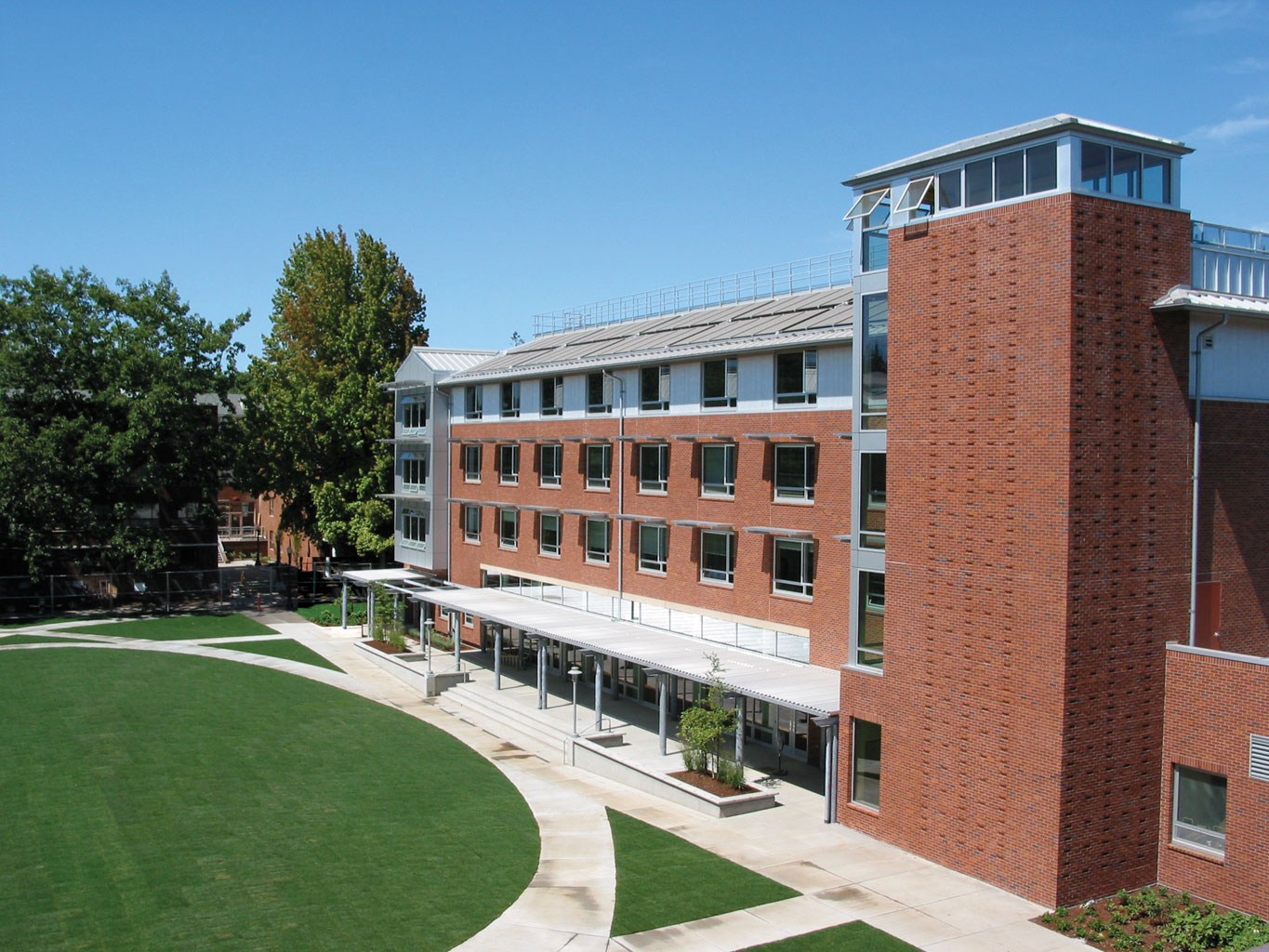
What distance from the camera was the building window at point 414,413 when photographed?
48.2 meters

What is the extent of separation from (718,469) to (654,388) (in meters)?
4.30

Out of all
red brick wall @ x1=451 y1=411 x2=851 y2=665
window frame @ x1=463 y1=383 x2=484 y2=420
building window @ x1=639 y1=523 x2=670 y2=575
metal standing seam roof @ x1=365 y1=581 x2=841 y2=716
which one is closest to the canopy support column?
metal standing seam roof @ x1=365 y1=581 x2=841 y2=716

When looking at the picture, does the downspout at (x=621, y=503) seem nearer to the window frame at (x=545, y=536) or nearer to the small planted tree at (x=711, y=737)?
the window frame at (x=545, y=536)

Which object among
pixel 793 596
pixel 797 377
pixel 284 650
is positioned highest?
pixel 797 377

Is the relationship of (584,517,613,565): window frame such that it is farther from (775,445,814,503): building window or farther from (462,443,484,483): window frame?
(775,445,814,503): building window

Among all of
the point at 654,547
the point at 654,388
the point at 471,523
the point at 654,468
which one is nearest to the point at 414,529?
the point at 471,523

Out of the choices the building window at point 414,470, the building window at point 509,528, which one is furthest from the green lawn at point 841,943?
the building window at point 414,470

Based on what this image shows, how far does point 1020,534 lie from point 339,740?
63.5ft

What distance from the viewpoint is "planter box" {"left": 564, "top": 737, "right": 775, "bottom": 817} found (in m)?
23.0

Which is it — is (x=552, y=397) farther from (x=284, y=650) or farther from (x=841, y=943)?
(x=841, y=943)

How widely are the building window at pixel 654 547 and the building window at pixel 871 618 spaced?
432 inches

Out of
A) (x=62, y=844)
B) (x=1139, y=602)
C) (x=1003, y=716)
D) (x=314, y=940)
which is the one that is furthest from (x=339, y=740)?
(x=1139, y=602)

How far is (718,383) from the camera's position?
30.8m

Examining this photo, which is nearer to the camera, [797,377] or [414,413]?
[797,377]
